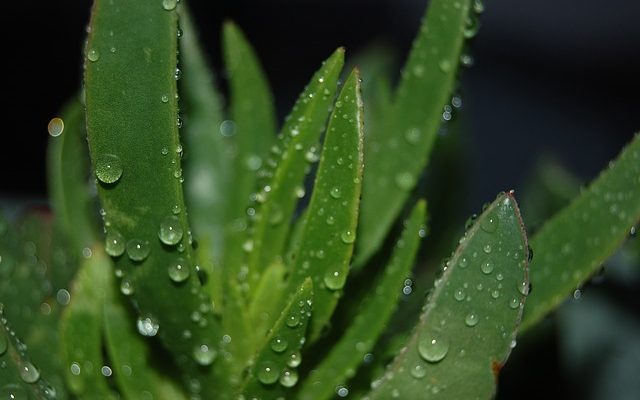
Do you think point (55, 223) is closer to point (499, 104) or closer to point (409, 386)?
point (409, 386)

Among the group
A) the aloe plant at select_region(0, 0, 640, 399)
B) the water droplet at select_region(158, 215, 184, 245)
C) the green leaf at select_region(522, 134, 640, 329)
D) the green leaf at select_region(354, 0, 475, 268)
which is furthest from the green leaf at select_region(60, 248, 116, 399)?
the green leaf at select_region(522, 134, 640, 329)

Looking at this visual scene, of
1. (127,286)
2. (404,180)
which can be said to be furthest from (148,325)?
(404,180)

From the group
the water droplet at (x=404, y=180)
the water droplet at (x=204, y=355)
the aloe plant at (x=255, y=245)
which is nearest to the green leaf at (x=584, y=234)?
the aloe plant at (x=255, y=245)

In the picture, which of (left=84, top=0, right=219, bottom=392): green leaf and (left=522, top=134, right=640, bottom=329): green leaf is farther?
(left=522, top=134, right=640, bottom=329): green leaf

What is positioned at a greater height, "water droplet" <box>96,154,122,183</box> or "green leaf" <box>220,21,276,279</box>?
"green leaf" <box>220,21,276,279</box>

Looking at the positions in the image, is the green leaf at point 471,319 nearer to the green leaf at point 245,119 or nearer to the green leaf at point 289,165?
the green leaf at point 289,165

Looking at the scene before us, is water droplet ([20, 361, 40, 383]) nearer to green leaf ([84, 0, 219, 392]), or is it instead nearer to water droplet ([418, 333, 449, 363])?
green leaf ([84, 0, 219, 392])

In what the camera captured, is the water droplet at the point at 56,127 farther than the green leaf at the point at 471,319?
Yes

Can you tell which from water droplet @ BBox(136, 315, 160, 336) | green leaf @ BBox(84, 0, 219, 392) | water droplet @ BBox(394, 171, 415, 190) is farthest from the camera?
water droplet @ BBox(394, 171, 415, 190)
